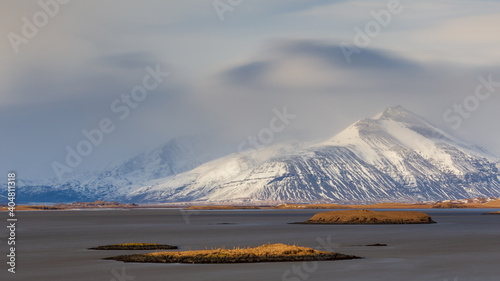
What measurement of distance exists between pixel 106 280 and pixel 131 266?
10525 mm

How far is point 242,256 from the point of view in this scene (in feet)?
261

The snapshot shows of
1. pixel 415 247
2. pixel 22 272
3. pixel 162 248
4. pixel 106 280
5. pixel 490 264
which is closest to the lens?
pixel 106 280

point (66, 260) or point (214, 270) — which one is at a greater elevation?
point (66, 260)

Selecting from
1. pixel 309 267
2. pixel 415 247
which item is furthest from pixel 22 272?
pixel 415 247

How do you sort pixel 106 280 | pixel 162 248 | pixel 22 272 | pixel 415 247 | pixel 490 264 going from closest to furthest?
pixel 106 280
pixel 22 272
pixel 490 264
pixel 162 248
pixel 415 247

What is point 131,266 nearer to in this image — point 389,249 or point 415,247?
point 389,249

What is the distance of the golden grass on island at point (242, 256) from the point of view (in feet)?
255

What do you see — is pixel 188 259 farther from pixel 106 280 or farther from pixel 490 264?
pixel 490 264

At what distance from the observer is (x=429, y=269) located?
→ 7175cm

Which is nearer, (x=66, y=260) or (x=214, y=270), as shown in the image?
(x=214, y=270)

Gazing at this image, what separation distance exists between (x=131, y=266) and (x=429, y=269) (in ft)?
94.0

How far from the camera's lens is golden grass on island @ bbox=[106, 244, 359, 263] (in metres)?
77.8

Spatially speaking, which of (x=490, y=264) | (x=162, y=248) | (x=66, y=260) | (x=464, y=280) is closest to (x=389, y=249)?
(x=490, y=264)

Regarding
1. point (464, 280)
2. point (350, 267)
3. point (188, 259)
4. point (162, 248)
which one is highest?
point (162, 248)
